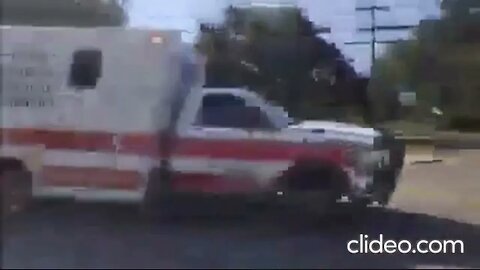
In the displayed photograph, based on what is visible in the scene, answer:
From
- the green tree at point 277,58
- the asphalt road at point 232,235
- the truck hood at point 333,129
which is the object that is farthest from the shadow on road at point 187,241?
the green tree at point 277,58

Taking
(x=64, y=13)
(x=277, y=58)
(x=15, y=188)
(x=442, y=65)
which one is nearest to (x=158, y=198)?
(x=15, y=188)

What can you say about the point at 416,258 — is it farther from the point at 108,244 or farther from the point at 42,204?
the point at 42,204

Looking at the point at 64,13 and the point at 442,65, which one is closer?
the point at 64,13

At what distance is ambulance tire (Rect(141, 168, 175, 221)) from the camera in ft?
14.5

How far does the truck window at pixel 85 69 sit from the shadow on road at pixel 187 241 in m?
0.59

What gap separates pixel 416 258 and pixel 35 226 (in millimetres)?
1796

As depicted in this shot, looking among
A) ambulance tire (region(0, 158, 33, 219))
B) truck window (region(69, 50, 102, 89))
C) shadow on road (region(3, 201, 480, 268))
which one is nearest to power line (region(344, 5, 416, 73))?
shadow on road (region(3, 201, 480, 268))

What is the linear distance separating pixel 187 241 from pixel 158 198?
0.24 meters

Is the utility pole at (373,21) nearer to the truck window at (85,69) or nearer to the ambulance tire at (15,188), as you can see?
the truck window at (85,69)

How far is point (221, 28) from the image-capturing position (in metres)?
4.39

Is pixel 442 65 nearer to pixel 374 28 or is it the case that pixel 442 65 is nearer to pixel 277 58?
pixel 374 28

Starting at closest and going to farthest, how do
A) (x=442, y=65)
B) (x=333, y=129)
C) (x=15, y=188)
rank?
1. (x=333, y=129)
2. (x=15, y=188)
3. (x=442, y=65)

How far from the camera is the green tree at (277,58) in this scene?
4.39 metres

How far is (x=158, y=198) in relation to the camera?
4.41m
